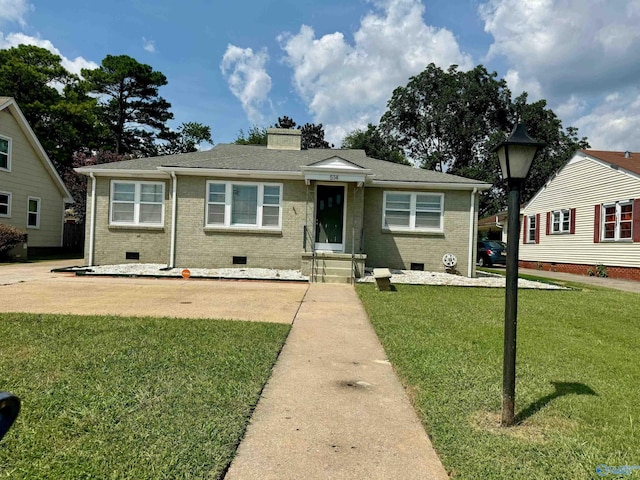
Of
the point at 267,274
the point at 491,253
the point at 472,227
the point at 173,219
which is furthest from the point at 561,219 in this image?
the point at 173,219

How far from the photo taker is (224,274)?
39.9ft

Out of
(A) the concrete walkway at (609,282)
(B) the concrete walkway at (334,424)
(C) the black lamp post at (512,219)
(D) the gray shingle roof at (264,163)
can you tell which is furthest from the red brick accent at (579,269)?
(C) the black lamp post at (512,219)

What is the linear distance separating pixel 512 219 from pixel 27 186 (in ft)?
75.5

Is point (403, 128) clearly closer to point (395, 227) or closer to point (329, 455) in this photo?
point (395, 227)

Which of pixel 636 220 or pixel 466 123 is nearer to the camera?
pixel 636 220

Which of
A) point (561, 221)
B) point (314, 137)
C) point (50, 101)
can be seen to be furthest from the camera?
point (314, 137)

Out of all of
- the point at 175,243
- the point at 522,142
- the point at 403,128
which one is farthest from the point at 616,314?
the point at 403,128

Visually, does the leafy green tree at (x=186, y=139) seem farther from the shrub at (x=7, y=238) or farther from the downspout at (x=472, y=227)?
the downspout at (x=472, y=227)

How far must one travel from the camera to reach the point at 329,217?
13875 millimetres

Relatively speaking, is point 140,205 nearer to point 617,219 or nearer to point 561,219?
point 617,219

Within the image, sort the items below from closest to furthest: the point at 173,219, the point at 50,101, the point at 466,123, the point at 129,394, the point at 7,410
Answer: the point at 7,410, the point at 129,394, the point at 173,219, the point at 50,101, the point at 466,123

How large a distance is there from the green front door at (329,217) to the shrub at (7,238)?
12543 millimetres

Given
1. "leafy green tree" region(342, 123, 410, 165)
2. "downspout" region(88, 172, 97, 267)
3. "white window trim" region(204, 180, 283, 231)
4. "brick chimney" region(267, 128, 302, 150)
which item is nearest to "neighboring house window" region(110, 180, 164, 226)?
"downspout" region(88, 172, 97, 267)

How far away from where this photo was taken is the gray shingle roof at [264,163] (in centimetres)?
1359
